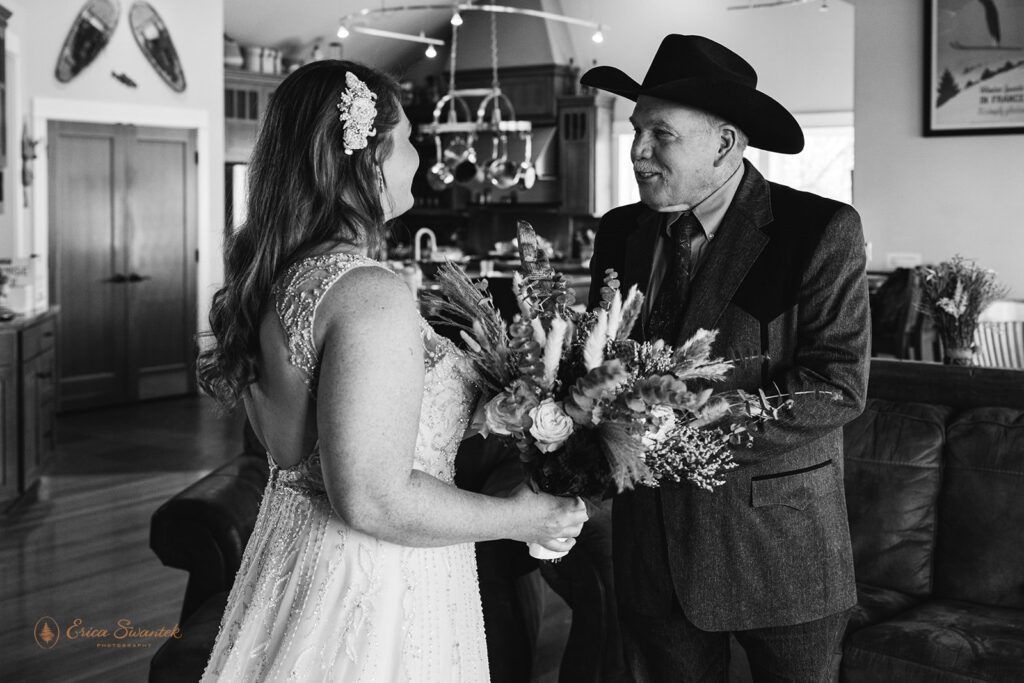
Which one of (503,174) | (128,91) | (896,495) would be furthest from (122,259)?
(896,495)

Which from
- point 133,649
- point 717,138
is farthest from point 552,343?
point 133,649

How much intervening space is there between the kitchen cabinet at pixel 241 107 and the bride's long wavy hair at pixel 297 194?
1037 cm

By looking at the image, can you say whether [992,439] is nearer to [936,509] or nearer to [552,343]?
[936,509]

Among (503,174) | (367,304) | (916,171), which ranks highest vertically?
Answer: (503,174)

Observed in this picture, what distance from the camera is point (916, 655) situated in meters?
2.71

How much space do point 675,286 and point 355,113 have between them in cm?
79

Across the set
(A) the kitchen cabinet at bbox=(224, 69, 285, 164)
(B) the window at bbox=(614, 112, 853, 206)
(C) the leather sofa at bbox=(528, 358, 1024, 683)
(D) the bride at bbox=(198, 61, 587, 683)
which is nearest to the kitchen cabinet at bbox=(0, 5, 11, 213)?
(A) the kitchen cabinet at bbox=(224, 69, 285, 164)

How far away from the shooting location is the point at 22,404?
19.8ft

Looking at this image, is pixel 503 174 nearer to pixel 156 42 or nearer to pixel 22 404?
pixel 156 42

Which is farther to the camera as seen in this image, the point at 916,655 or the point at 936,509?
the point at 936,509

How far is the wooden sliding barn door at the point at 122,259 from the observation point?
29.5 feet

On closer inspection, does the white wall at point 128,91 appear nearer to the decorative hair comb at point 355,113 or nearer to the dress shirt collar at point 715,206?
the dress shirt collar at point 715,206

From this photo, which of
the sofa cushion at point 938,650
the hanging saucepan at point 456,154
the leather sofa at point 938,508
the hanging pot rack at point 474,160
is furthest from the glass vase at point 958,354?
the hanging saucepan at point 456,154

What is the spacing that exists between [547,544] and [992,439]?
1.91 meters
